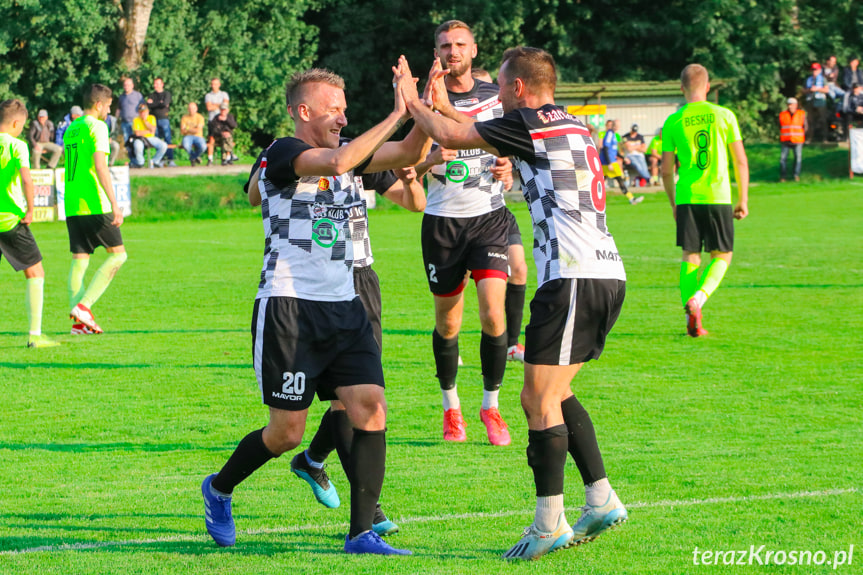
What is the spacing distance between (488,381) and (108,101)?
20.6 ft

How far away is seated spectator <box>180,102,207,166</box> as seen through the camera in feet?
106

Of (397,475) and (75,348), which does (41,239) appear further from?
(397,475)

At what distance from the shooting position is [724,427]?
7141 millimetres

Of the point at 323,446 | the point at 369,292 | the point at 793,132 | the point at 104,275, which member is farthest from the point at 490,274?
the point at 793,132

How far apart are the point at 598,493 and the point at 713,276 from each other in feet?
20.7

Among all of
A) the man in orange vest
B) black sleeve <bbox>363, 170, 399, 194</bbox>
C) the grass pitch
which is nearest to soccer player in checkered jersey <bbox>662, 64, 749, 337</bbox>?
the grass pitch

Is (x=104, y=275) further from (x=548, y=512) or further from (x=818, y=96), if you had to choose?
(x=818, y=96)

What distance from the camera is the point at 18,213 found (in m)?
10.9

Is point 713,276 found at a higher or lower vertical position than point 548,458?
lower

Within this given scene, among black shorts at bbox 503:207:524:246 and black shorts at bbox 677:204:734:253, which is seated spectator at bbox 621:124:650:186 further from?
black shorts at bbox 503:207:524:246

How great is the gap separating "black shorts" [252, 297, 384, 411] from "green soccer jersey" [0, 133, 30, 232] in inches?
265

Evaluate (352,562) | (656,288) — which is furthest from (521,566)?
(656,288)

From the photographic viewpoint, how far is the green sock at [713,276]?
35.5ft

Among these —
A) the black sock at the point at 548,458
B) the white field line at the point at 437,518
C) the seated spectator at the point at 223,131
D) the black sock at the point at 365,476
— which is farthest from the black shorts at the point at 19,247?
the seated spectator at the point at 223,131
